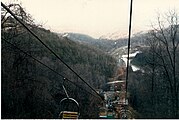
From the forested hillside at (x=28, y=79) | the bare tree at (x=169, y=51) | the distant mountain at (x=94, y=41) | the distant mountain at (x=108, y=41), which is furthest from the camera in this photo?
the distant mountain at (x=108, y=41)

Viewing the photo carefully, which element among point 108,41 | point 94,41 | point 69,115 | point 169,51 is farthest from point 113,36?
point 69,115

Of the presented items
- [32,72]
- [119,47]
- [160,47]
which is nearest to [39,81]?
[32,72]

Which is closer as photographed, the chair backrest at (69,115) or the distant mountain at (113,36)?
the chair backrest at (69,115)

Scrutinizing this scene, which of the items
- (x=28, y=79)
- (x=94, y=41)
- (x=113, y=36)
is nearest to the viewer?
(x=28, y=79)

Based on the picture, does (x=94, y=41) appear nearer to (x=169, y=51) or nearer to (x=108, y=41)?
(x=108, y=41)

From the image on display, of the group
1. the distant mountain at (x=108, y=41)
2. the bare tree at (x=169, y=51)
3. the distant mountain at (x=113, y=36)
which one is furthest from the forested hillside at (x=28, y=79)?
the distant mountain at (x=113, y=36)

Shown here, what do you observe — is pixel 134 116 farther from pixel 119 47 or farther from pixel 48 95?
pixel 119 47

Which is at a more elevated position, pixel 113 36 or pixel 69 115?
pixel 113 36

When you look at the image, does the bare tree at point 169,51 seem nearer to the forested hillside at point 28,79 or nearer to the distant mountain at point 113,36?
the forested hillside at point 28,79

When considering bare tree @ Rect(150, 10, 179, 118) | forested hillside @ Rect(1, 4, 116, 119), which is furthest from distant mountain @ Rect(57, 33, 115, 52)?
bare tree @ Rect(150, 10, 179, 118)

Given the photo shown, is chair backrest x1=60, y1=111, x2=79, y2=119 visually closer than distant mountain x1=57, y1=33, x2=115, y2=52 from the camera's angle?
Yes

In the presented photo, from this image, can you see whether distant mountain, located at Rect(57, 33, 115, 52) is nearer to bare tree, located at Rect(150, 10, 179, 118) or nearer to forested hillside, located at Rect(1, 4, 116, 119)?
forested hillside, located at Rect(1, 4, 116, 119)
